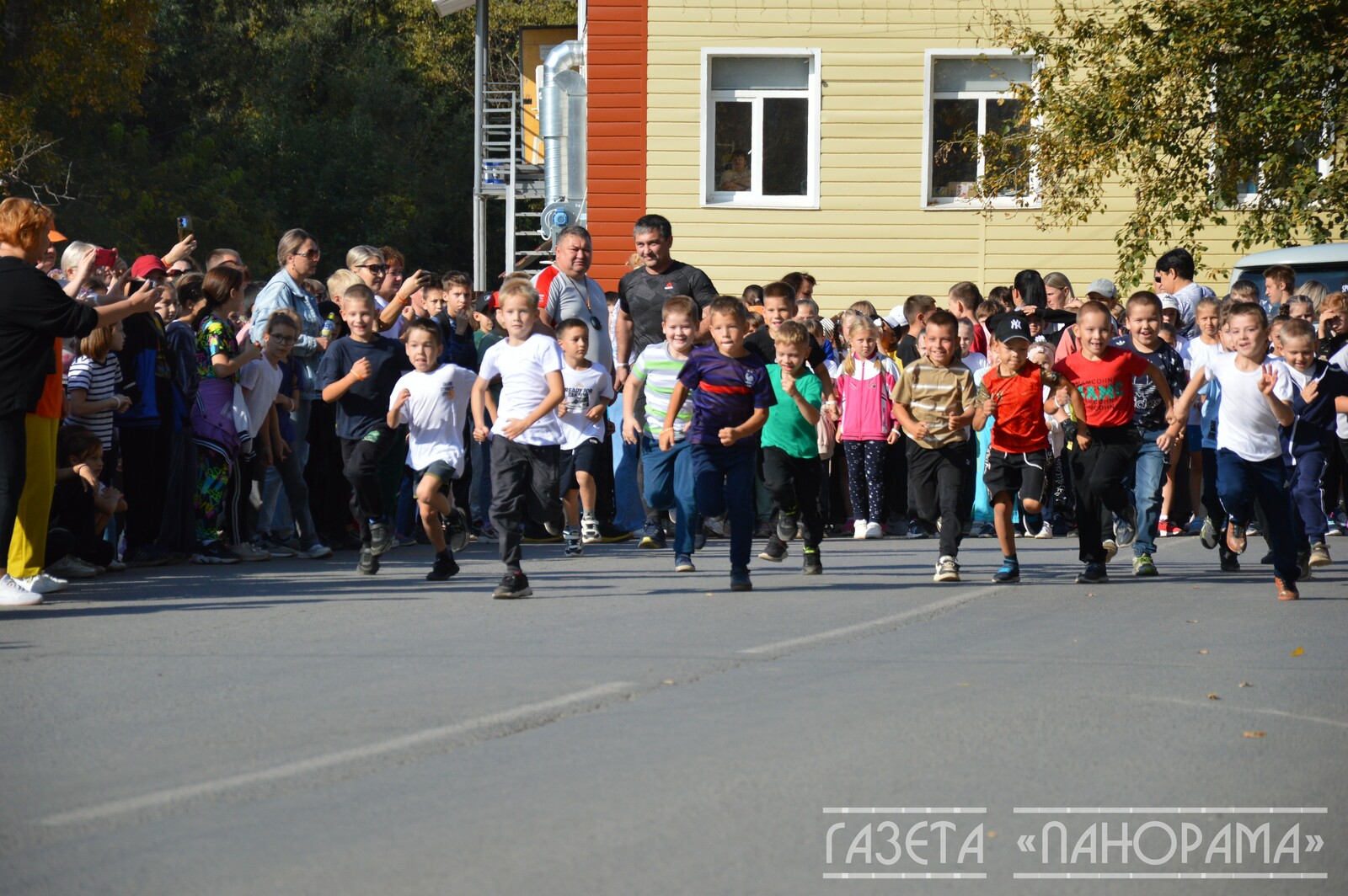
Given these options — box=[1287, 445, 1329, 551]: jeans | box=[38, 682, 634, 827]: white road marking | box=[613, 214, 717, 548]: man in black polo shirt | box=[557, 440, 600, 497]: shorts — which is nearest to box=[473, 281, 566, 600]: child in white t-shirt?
box=[557, 440, 600, 497]: shorts

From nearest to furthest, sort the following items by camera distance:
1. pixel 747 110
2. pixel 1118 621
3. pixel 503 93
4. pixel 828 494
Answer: pixel 1118 621 < pixel 828 494 < pixel 747 110 < pixel 503 93

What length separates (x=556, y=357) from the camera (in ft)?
38.0

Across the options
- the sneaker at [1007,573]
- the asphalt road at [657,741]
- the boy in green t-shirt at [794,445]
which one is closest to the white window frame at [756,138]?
the boy in green t-shirt at [794,445]

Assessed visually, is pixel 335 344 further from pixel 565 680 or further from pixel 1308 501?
pixel 1308 501

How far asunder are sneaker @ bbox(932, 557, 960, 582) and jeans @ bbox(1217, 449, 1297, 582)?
1.74 m

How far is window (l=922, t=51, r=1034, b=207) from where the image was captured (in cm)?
2516

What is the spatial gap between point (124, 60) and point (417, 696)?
3210 cm

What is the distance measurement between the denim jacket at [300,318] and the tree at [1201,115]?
1035 cm

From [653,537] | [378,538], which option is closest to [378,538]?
[378,538]

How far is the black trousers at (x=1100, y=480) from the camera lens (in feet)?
40.0

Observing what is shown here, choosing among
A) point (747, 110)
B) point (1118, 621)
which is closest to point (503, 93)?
point (747, 110)

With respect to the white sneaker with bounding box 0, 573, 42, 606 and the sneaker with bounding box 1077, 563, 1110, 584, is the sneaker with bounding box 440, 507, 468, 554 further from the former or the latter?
the sneaker with bounding box 1077, 563, 1110, 584

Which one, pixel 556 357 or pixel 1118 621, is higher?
pixel 556 357

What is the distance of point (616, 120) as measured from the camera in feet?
82.3
